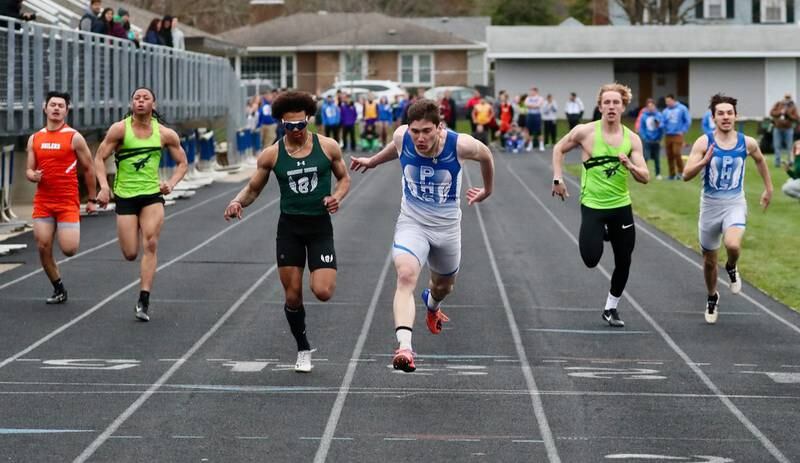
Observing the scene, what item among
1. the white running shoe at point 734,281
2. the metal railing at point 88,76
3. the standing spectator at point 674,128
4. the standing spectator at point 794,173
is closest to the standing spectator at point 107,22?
the metal railing at point 88,76

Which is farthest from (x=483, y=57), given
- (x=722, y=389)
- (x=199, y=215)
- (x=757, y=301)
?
(x=722, y=389)

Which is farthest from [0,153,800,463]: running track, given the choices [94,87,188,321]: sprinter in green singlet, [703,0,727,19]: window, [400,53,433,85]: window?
[703,0,727,19]: window

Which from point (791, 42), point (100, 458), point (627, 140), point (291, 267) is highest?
point (791, 42)

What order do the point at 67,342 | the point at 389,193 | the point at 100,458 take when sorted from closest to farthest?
the point at 100,458 → the point at 67,342 → the point at 389,193

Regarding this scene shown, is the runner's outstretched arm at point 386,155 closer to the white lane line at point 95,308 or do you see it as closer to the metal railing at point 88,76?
the white lane line at point 95,308

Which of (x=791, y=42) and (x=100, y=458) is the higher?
(x=791, y=42)

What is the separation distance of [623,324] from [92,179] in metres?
4.79

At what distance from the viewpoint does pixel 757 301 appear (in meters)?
14.7

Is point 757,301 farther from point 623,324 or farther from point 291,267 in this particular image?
point 291,267

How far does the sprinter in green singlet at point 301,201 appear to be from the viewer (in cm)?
998

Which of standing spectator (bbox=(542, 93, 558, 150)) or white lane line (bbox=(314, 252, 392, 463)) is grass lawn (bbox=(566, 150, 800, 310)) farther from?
standing spectator (bbox=(542, 93, 558, 150))

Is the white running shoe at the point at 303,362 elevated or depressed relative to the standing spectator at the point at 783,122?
depressed

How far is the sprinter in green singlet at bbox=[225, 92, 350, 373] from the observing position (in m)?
9.98

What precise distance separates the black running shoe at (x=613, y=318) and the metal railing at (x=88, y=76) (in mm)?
9490
